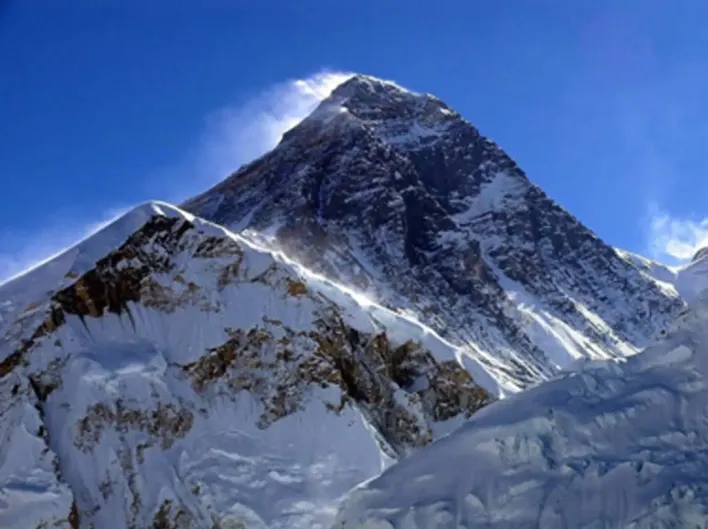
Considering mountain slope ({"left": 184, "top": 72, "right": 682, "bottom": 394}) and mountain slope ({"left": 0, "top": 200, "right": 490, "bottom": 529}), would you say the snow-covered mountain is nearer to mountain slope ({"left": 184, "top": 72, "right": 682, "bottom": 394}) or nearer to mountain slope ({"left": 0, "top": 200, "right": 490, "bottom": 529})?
mountain slope ({"left": 184, "top": 72, "right": 682, "bottom": 394})

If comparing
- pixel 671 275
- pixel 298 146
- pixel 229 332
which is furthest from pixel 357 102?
pixel 229 332

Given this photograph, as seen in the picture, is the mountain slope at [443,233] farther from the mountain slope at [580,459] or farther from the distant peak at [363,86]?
the mountain slope at [580,459]

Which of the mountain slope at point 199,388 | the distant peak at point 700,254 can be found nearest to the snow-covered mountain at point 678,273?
the distant peak at point 700,254

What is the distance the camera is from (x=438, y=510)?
120 ft

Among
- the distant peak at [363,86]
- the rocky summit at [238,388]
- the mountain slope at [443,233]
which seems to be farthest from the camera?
the distant peak at [363,86]

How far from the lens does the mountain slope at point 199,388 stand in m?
53.0

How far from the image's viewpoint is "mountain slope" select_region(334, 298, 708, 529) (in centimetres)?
3375

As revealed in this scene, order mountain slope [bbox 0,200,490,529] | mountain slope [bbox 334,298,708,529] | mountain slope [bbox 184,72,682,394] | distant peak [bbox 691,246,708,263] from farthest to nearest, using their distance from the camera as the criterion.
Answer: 1. distant peak [bbox 691,246,708,263]
2. mountain slope [bbox 184,72,682,394]
3. mountain slope [bbox 0,200,490,529]
4. mountain slope [bbox 334,298,708,529]

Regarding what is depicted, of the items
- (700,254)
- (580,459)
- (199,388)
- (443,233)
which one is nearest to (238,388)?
(199,388)

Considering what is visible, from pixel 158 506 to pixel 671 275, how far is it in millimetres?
129620

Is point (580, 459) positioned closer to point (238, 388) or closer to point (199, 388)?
point (238, 388)


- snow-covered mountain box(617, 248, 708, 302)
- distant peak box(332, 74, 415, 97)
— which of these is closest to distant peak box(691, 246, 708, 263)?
snow-covered mountain box(617, 248, 708, 302)

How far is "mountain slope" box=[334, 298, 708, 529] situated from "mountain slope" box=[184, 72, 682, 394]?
27977 millimetres

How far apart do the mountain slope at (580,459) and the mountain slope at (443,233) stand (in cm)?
2798
